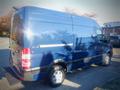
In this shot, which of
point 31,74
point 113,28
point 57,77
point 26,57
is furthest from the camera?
point 113,28

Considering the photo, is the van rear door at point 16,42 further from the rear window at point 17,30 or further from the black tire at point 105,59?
the black tire at point 105,59

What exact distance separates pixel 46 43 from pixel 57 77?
4.36 feet

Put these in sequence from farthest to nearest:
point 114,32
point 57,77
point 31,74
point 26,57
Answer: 1. point 114,32
2. point 57,77
3. point 31,74
4. point 26,57

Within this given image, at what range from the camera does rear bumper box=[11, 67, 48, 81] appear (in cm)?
448

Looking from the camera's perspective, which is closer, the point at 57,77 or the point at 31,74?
the point at 31,74

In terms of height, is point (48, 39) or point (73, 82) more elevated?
point (48, 39)

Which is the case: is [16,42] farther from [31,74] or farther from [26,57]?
[31,74]

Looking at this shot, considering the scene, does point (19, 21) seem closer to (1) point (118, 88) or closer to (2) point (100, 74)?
(1) point (118, 88)

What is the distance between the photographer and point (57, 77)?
216 inches

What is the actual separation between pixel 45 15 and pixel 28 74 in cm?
184

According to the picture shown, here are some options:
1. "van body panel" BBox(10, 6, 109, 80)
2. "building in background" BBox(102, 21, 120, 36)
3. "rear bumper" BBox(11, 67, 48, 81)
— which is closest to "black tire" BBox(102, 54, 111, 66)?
"van body panel" BBox(10, 6, 109, 80)

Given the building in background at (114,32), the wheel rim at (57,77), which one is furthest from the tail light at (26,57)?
the building in background at (114,32)

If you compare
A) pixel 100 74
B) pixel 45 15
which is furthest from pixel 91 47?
pixel 45 15

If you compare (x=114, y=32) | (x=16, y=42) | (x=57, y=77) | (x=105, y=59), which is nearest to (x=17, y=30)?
(x=16, y=42)
